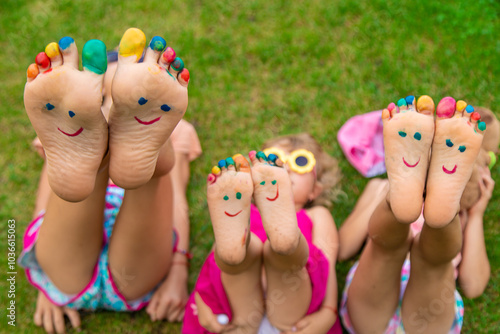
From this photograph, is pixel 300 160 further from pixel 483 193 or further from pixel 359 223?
pixel 483 193

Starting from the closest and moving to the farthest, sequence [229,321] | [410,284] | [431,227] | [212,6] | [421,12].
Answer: [431,227]
[410,284]
[229,321]
[421,12]
[212,6]

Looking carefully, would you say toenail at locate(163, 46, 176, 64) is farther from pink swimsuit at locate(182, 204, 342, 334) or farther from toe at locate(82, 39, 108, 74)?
pink swimsuit at locate(182, 204, 342, 334)

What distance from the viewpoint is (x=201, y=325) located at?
6.27ft

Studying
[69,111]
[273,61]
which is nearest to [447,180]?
[69,111]

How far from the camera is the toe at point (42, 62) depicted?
4.22 feet

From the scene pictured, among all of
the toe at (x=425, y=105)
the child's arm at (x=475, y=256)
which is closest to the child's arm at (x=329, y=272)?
Answer: the child's arm at (x=475, y=256)

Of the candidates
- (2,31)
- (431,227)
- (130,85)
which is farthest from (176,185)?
(2,31)

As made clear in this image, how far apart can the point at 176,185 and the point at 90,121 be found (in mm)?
1055

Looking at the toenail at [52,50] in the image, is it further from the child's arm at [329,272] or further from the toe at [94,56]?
the child's arm at [329,272]

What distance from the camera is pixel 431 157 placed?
→ 4.82ft

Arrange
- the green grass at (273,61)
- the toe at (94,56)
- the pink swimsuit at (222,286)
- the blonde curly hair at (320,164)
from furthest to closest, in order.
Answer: the green grass at (273,61) < the blonde curly hair at (320,164) < the pink swimsuit at (222,286) < the toe at (94,56)

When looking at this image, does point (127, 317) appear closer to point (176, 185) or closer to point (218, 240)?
point (176, 185)

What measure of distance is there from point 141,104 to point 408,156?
79 cm

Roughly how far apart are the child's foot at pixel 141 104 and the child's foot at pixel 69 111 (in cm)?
5
